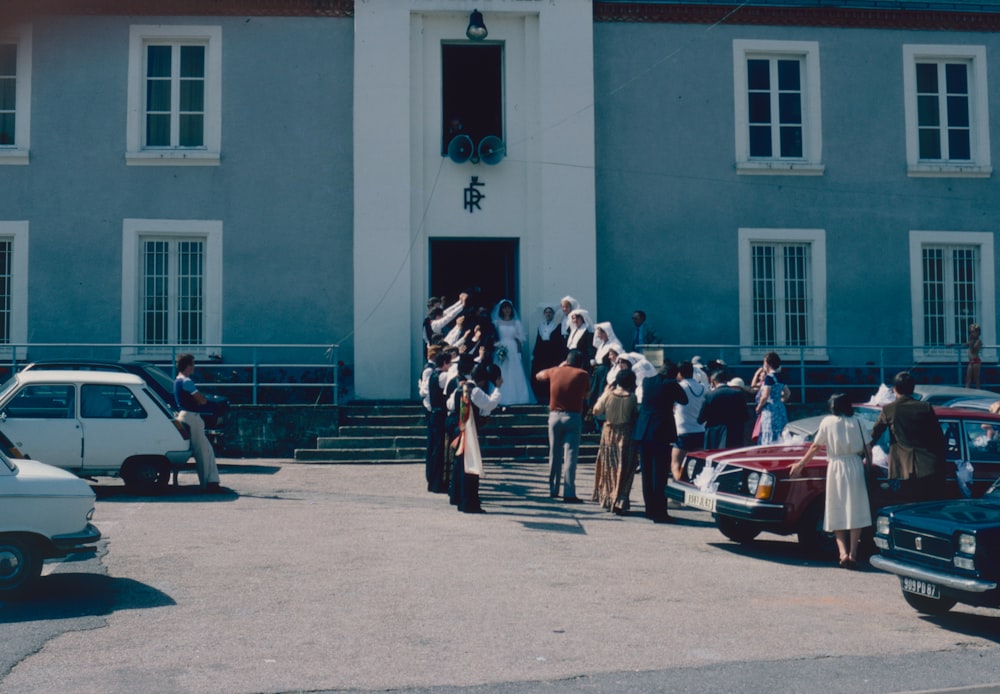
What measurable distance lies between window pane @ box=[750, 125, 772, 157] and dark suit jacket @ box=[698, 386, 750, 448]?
809cm

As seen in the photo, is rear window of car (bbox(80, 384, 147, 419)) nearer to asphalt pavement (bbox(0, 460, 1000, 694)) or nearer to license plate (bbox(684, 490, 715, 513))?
asphalt pavement (bbox(0, 460, 1000, 694))

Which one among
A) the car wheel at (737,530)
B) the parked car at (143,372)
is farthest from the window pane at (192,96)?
the car wheel at (737,530)

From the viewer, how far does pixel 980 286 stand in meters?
20.9

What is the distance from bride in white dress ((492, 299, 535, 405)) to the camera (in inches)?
719

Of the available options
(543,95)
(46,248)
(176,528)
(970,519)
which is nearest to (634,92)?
(543,95)

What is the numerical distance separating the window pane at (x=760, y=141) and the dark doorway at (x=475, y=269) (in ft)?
16.3

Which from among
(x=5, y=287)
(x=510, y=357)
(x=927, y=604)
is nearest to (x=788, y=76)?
(x=510, y=357)

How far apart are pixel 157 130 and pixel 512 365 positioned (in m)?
7.85

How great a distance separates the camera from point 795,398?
1944cm

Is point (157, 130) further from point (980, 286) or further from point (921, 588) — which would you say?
point (921, 588)

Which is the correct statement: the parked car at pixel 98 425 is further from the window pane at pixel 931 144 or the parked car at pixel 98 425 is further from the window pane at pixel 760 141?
the window pane at pixel 931 144

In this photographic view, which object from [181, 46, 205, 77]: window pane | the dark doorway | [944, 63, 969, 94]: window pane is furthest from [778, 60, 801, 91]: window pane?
[181, 46, 205, 77]: window pane

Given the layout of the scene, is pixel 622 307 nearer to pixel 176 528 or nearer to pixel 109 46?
pixel 176 528

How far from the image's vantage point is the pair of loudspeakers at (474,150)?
1952 cm
